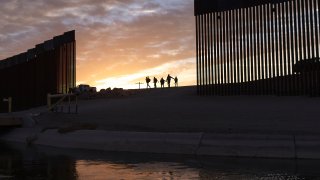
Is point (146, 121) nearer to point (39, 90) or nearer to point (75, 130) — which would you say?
point (75, 130)

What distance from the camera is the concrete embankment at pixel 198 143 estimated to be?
52.6ft

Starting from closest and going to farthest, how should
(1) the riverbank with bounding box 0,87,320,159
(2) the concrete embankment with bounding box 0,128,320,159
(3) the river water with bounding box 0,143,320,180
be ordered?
(3) the river water with bounding box 0,143,320,180 < (2) the concrete embankment with bounding box 0,128,320,159 < (1) the riverbank with bounding box 0,87,320,159

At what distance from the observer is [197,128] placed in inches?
773

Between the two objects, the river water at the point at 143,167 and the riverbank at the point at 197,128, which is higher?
the riverbank at the point at 197,128

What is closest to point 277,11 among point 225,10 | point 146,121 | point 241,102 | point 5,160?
point 225,10

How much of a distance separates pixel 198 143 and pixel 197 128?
216 centimetres

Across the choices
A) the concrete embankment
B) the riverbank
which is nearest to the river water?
the concrete embankment

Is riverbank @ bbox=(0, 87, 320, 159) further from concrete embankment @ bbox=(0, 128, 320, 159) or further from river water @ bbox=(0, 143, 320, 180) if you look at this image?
river water @ bbox=(0, 143, 320, 180)

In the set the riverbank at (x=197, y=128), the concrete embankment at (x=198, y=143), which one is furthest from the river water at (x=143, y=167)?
the riverbank at (x=197, y=128)

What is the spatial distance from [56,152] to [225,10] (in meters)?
14.1

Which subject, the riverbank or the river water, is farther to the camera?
the riverbank

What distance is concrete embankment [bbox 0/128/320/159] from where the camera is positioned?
1605 cm

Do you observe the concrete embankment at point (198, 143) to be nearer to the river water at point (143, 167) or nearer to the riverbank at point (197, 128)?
the riverbank at point (197, 128)

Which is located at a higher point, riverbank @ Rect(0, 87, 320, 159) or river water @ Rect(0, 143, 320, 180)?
riverbank @ Rect(0, 87, 320, 159)
